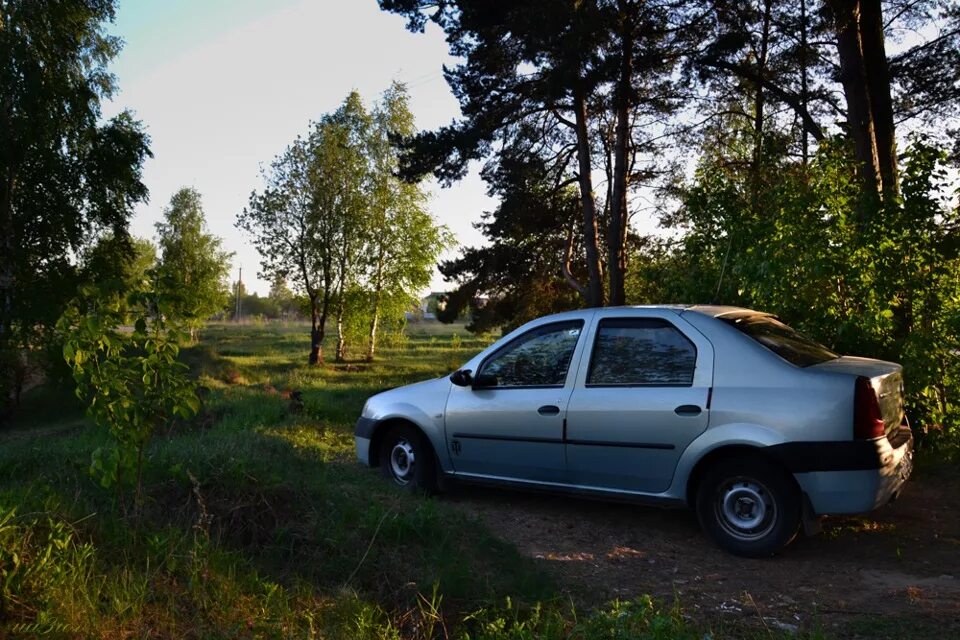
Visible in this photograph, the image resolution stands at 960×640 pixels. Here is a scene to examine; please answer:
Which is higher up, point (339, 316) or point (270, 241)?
point (270, 241)

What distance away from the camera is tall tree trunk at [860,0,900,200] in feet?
34.4

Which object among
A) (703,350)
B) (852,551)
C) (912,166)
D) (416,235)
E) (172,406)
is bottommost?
(852,551)

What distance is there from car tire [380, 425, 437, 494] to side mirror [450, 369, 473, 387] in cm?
69

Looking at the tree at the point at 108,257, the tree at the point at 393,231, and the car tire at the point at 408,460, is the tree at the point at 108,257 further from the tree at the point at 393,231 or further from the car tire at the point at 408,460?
the car tire at the point at 408,460

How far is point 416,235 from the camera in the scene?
3350cm

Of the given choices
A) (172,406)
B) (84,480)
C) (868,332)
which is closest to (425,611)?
(172,406)

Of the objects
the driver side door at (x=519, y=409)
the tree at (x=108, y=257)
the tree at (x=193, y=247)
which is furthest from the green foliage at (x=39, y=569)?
the tree at (x=193, y=247)

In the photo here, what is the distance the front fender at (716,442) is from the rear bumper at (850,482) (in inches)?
11.4

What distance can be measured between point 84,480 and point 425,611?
3.07m

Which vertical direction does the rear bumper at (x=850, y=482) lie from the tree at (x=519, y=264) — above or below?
below

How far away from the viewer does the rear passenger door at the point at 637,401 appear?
216 inches

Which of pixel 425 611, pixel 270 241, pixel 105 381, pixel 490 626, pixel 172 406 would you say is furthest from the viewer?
pixel 270 241

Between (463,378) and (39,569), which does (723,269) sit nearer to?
(463,378)

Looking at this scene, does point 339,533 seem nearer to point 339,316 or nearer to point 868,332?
point 868,332
